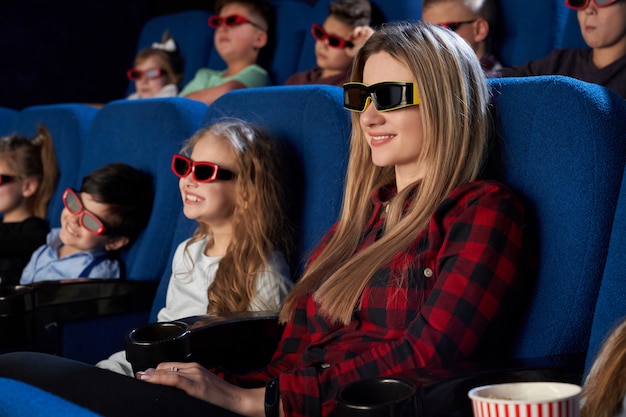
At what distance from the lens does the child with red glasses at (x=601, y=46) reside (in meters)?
1.98

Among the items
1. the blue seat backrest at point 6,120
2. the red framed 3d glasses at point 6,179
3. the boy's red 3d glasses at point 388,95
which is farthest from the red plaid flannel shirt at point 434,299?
the blue seat backrest at point 6,120

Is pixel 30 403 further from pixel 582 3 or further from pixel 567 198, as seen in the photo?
pixel 582 3

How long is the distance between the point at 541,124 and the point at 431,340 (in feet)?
1.16

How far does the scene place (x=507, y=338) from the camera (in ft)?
4.19

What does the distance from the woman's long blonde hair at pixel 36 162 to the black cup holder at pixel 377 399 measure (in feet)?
5.98

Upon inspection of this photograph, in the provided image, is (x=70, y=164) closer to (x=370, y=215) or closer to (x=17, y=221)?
(x=17, y=221)

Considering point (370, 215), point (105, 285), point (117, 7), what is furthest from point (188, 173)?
point (117, 7)

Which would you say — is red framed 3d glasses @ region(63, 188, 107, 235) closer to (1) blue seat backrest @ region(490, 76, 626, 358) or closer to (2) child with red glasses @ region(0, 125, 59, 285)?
(2) child with red glasses @ region(0, 125, 59, 285)

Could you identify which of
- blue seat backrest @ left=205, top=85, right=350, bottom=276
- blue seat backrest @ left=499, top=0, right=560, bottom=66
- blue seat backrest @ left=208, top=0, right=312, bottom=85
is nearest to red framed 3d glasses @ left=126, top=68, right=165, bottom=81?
blue seat backrest @ left=208, top=0, right=312, bottom=85

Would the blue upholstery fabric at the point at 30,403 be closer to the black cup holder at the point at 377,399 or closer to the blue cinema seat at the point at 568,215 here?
the black cup holder at the point at 377,399

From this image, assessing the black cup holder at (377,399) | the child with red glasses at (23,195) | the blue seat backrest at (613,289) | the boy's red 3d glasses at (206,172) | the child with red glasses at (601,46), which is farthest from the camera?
the child with red glasses at (23,195)

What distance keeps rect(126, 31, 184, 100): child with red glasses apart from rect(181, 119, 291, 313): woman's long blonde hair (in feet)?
5.81

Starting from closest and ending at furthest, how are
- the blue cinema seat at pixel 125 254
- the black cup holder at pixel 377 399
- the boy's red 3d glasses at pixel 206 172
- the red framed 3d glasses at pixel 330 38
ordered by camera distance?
the black cup holder at pixel 377 399, the boy's red 3d glasses at pixel 206 172, the blue cinema seat at pixel 125 254, the red framed 3d glasses at pixel 330 38

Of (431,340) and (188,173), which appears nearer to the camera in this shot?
(431,340)
